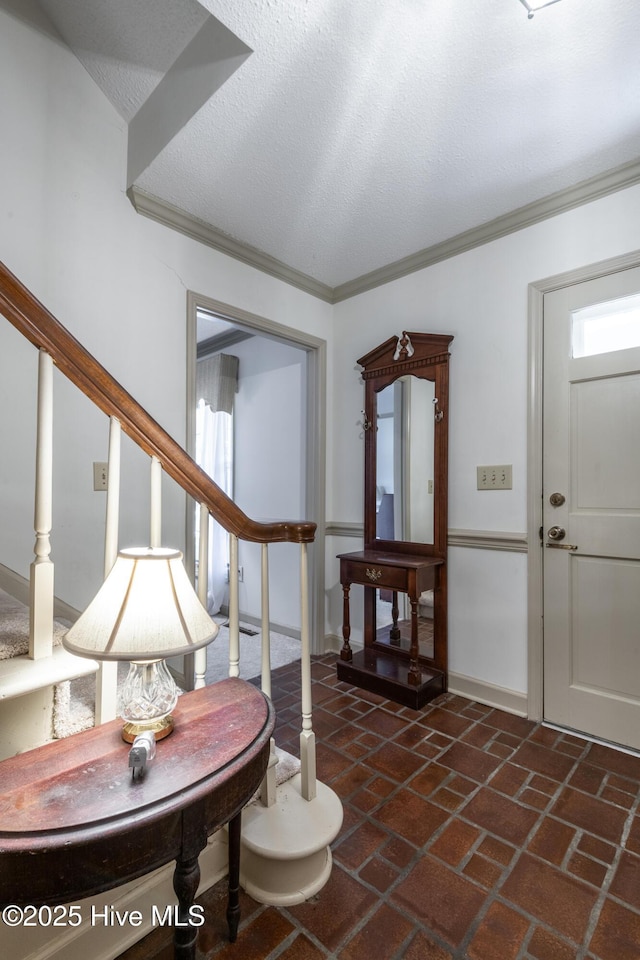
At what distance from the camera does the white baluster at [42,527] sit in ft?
3.20

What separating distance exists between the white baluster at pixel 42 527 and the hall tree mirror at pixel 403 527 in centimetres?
180

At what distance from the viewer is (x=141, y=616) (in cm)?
91

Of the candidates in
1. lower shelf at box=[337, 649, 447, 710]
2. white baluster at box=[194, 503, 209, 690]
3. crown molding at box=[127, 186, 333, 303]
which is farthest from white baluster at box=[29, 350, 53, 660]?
lower shelf at box=[337, 649, 447, 710]

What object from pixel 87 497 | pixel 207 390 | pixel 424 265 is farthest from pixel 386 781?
pixel 207 390

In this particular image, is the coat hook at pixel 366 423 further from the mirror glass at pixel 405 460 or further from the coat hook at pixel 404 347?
the coat hook at pixel 404 347

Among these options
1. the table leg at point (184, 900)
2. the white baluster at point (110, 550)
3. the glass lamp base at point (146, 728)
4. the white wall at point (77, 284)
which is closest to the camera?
the table leg at point (184, 900)

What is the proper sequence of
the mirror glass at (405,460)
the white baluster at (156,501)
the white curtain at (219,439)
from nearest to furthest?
the white baluster at (156,501), the mirror glass at (405,460), the white curtain at (219,439)

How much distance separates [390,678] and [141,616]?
191 cm

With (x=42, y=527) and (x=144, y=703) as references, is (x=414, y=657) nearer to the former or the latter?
(x=144, y=703)

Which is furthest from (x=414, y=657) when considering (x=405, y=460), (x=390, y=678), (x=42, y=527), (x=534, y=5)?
(x=534, y=5)

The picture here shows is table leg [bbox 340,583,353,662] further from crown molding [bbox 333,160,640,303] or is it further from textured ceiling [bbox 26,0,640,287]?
textured ceiling [bbox 26,0,640,287]

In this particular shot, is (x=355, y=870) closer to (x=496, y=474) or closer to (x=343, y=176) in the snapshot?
(x=496, y=474)

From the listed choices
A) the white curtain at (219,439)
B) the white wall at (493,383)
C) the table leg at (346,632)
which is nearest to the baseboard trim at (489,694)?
the white wall at (493,383)

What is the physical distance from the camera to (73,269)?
201 cm
